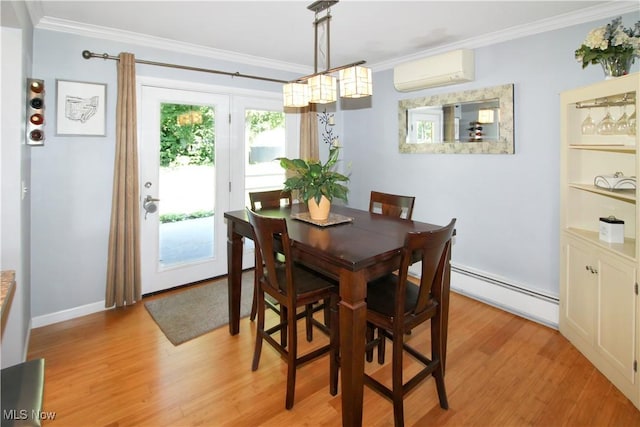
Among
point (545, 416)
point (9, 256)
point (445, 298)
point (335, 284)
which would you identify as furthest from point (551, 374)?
point (9, 256)

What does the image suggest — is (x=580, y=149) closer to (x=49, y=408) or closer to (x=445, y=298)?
(x=445, y=298)

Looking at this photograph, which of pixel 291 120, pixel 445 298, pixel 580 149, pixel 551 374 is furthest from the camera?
pixel 291 120

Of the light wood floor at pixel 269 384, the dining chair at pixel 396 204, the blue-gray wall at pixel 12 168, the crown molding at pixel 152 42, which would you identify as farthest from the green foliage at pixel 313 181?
the crown molding at pixel 152 42

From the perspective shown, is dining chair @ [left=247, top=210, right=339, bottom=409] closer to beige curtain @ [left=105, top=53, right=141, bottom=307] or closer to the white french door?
beige curtain @ [left=105, top=53, right=141, bottom=307]

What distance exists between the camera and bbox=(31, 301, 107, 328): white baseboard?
2.89 meters

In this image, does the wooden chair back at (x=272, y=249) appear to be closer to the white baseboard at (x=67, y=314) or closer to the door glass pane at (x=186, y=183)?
the door glass pane at (x=186, y=183)

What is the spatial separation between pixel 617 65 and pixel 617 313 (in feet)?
4.93

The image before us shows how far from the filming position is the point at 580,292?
2477 millimetres

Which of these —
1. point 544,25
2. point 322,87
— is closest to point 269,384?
point 322,87

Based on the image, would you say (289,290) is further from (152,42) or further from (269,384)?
(152,42)

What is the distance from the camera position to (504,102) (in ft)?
10.3

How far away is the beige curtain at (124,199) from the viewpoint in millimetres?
3037

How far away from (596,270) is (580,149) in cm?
88

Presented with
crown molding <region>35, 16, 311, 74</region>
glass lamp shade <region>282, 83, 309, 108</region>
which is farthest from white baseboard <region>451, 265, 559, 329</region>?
crown molding <region>35, 16, 311, 74</region>
